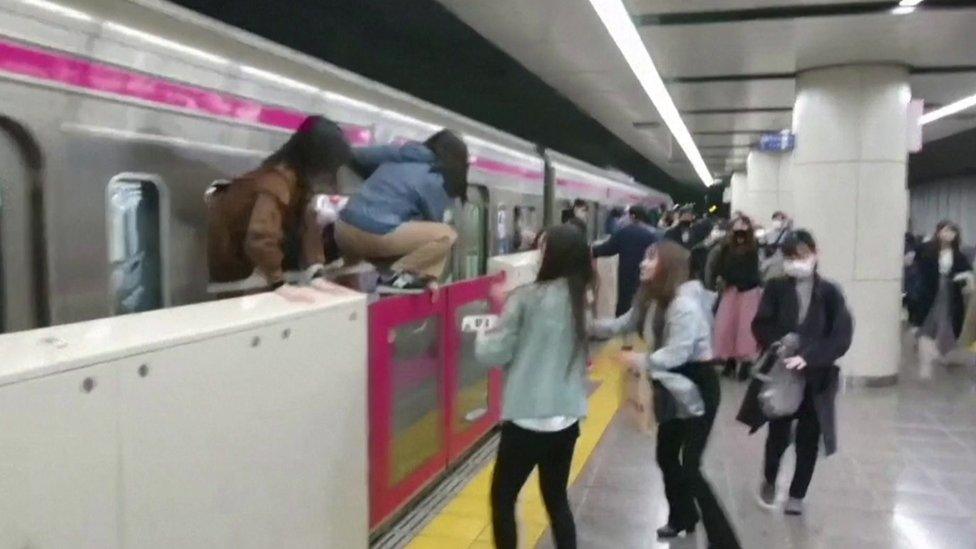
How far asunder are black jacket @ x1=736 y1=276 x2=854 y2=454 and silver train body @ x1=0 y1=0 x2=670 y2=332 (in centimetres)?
280

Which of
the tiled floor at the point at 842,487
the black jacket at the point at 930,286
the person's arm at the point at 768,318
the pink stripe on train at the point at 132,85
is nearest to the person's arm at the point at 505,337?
the tiled floor at the point at 842,487

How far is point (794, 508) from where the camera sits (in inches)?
197

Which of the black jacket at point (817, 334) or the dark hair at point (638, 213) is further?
the dark hair at point (638, 213)

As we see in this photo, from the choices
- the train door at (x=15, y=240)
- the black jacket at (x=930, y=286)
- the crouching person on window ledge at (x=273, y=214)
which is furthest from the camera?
the black jacket at (x=930, y=286)

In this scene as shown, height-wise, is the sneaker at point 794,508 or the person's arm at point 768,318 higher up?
the person's arm at point 768,318

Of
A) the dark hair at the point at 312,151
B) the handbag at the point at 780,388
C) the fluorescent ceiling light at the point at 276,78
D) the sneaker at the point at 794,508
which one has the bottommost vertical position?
the sneaker at the point at 794,508

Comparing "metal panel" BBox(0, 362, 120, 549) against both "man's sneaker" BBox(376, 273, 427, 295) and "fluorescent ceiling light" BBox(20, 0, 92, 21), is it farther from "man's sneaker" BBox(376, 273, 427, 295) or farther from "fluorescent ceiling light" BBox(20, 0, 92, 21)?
"man's sneaker" BBox(376, 273, 427, 295)

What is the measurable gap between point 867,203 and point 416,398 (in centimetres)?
612

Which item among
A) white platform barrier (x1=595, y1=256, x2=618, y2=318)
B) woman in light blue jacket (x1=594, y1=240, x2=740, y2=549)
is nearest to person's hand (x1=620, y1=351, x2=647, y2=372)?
woman in light blue jacket (x1=594, y1=240, x2=740, y2=549)

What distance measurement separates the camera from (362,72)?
933 cm

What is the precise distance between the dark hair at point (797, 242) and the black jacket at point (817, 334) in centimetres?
16

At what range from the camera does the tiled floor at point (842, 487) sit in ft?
15.4

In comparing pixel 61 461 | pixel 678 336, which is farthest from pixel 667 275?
pixel 61 461

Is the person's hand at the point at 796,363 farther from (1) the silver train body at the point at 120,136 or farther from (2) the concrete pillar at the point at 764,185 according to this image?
(2) the concrete pillar at the point at 764,185
